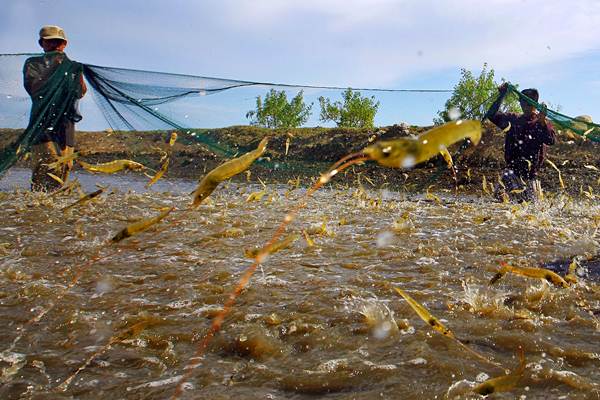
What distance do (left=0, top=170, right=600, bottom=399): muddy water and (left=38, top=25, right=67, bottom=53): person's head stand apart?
369cm

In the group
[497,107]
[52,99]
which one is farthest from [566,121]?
[52,99]

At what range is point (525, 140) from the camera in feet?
27.7

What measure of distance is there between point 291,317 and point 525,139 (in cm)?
736

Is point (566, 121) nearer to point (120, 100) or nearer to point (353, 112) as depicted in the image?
point (120, 100)

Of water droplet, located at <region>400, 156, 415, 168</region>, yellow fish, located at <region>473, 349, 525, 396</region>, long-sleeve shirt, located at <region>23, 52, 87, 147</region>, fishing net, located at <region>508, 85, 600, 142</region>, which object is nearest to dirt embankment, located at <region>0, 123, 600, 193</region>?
long-sleeve shirt, located at <region>23, 52, 87, 147</region>

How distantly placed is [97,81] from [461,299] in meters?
5.86

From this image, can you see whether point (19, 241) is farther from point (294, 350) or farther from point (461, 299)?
point (461, 299)

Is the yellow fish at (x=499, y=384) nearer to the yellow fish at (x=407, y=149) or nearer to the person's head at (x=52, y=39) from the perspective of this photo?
the yellow fish at (x=407, y=149)

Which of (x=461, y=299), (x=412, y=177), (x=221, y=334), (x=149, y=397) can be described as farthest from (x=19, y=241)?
(x=412, y=177)

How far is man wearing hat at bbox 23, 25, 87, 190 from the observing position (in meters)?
6.48

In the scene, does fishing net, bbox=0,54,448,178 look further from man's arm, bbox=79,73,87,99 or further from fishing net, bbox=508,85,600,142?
fishing net, bbox=508,85,600,142

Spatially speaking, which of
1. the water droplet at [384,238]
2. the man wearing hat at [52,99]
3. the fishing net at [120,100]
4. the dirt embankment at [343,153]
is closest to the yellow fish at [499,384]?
the water droplet at [384,238]

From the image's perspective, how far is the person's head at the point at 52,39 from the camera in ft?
23.6

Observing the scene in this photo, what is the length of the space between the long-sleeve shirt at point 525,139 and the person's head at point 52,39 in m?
6.79
